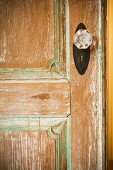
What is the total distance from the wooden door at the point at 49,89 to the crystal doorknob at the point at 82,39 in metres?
0.03

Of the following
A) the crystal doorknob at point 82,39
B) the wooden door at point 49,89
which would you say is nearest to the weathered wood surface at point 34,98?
Answer: the wooden door at point 49,89

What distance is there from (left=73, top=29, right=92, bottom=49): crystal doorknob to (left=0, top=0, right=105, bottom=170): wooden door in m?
0.03

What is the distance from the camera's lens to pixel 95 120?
1154 mm

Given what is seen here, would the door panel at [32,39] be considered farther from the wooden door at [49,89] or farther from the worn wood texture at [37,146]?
the worn wood texture at [37,146]

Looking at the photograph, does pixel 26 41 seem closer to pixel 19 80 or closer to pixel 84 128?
pixel 19 80

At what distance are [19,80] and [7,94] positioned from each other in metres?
0.08

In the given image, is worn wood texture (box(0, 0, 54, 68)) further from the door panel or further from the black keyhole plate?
the black keyhole plate

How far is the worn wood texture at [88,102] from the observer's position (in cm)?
113

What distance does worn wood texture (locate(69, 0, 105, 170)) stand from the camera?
113 centimetres

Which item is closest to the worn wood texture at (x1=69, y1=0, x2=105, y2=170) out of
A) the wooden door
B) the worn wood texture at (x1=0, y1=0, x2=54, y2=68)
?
the wooden door

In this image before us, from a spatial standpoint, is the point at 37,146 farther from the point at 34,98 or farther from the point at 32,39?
the point at 32,39

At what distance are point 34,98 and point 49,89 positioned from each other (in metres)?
0.08

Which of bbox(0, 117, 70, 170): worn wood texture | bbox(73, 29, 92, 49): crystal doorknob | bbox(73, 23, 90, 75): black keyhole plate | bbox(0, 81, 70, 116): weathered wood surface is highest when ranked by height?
bbox(73, 29, 92, 49): crystal doorknob

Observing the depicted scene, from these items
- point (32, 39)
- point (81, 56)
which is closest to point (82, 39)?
point (81, 56)
